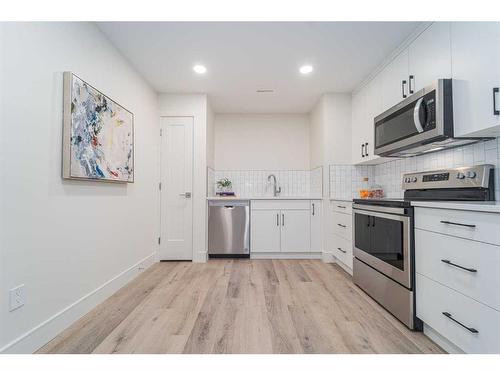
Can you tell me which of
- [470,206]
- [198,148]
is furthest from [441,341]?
[198,148]

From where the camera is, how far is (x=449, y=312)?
1.43 metres

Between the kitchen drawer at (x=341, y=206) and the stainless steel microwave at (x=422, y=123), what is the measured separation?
2.28 ft

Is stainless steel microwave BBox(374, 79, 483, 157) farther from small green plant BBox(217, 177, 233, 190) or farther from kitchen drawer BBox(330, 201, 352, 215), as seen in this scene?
small green plant BBox(217, 177, 233, 190)

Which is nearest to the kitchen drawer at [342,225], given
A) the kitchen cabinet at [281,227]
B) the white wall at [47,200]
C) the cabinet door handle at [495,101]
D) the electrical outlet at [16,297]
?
the kitchen cabinet at [281,227]

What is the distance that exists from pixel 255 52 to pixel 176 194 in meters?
2.06

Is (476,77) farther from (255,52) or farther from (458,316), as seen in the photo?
(255,52)

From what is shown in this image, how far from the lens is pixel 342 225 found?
122 inches

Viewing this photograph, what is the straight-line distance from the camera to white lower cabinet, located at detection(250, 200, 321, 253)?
365 centimetres

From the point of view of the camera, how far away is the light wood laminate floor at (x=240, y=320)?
5.02 feet

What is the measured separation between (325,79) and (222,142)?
1992 mm

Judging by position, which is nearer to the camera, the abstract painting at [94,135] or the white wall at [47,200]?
the white wall at [47,200]

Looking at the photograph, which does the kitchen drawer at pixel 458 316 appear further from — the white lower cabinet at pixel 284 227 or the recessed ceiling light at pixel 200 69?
the recessed ceiling light at pixel 200 69

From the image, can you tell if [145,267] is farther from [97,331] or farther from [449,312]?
[449,312]
